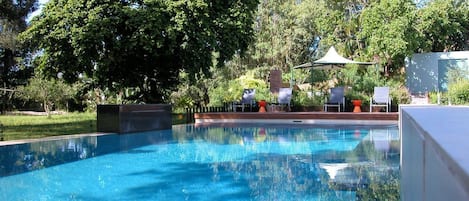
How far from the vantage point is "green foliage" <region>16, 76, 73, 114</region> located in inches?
1021

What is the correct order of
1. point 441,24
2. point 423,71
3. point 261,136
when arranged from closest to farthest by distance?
point 261,136, point 441,24, point 423,71

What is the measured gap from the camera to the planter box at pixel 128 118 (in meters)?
13.4

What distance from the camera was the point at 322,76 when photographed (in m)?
20.8

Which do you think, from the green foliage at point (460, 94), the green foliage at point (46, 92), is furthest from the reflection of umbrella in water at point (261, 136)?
the green foliage at point (46, 92)

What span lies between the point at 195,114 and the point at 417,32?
36.4 ft

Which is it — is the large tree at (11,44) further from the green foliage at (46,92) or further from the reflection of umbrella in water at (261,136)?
the reflection of umbrella in water at (261,136)

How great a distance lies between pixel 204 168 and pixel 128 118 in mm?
6499

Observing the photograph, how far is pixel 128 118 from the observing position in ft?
44.8

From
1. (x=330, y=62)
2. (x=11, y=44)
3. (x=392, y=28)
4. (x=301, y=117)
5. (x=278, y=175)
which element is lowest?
(x=278, y=175)

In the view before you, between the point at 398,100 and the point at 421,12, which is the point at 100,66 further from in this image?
the point at 421,12

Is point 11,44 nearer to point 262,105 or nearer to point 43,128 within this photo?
point 43,128

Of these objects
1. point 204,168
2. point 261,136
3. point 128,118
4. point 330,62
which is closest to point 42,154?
point 204,168

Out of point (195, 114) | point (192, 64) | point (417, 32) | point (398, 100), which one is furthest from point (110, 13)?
point (417, 32)

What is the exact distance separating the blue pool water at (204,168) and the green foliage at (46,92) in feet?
50.3
